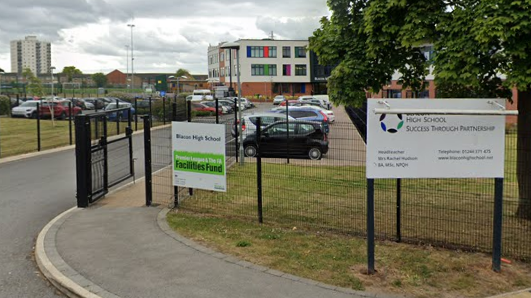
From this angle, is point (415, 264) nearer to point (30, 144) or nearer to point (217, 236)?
point (217, 236)

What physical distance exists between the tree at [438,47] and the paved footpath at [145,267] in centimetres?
345

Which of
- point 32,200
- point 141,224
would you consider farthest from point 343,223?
point 32,200

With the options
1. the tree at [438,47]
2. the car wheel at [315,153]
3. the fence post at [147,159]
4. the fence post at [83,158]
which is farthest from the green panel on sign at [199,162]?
the car wheel at [315,153]

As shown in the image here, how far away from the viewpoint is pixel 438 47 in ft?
24.3

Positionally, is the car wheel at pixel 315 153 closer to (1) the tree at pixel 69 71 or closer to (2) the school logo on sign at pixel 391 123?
(2) the school logo on sign at pixel 391 123

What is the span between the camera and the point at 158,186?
12.2 meters

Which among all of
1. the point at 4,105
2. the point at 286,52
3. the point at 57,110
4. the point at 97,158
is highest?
the point at 286,52

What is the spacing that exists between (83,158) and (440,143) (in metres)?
6.72

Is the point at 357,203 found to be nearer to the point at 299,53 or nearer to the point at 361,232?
the point at 361,232

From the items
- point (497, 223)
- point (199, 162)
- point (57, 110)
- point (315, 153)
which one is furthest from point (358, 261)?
point (57, 110)

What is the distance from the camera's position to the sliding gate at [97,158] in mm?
9992

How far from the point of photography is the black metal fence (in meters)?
8.05

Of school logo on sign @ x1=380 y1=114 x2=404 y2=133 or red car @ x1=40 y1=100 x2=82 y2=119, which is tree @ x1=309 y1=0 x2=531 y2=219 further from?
red car @ x1=40 y1=100 x2=82 y2=119

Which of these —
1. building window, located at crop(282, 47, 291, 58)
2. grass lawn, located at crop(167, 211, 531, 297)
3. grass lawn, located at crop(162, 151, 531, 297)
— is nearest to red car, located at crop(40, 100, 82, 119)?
grass lawn, located at crop(162, 151, 531, 297)
